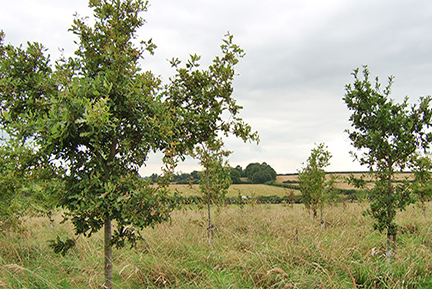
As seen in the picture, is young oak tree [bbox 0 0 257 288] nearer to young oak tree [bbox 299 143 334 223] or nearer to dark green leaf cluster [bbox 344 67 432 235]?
dark green leaf cluster [bbox 344 67 432 235]

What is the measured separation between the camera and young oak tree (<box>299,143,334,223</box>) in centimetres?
1338

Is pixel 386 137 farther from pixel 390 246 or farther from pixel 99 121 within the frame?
pixel 99 121

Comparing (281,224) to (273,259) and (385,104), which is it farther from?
(385,104)

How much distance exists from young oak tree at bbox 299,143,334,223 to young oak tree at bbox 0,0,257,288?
9511 mm

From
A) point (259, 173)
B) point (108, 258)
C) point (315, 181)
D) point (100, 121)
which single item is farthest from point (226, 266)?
point (259, 173)

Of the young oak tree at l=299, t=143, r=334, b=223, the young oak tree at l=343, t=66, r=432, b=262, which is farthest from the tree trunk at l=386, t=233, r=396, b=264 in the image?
the young oak tree at l=299, t=143, r=334, b=223

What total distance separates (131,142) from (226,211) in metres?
9.03

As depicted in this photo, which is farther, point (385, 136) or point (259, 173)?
point (259, 173)

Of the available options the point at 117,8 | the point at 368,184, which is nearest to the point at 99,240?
the point at 117,8

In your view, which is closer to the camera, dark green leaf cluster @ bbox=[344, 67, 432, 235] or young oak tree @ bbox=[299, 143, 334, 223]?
dark green leaf cluster @ bbox=[344, 67, 432, 235]

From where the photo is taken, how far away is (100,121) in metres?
3.88

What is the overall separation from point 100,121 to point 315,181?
11.4 meters

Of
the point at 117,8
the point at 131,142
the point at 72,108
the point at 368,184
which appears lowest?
the point at 368,184

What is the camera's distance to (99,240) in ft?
31.0
